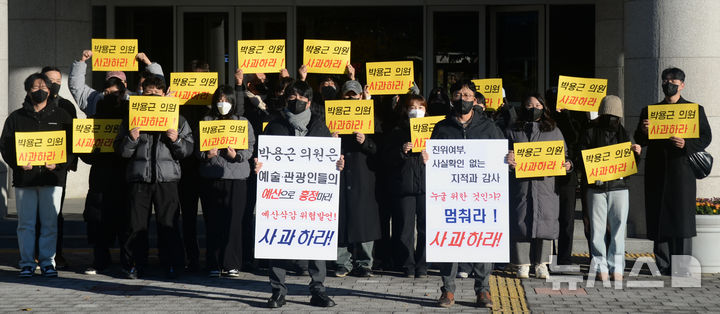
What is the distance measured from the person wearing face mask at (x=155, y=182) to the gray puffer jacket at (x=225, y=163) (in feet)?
0.69

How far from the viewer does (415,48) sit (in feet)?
61.9

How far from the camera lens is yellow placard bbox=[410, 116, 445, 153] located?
1050 cm

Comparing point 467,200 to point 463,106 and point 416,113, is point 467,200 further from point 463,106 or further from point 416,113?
point 416,113

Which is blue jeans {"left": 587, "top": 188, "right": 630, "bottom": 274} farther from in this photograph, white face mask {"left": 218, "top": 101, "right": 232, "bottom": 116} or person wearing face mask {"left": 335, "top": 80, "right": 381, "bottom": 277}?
white face mask {"left": 218, "top": 101, "right": 232, "bottom": 116}

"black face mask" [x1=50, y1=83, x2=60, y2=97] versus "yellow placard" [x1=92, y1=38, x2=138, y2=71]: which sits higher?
"yellow placard" [x1=92, y1=38, x2=138, y2=71]

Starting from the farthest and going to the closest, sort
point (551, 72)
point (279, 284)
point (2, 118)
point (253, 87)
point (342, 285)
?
point (551, 72) < point (2, 118) < point (253, 87) < point (342, 285) < point (279, 284)

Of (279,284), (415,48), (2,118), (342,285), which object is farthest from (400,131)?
(415,48)

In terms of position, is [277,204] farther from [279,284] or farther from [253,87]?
[253,87]

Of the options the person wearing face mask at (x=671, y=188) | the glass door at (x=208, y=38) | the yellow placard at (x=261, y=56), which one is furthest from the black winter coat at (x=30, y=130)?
the glass door at (x=208, y=38)

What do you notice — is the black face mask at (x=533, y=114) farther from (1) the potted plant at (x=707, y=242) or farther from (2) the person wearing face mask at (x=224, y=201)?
(2) the person wearing face mask at (x=224, y=201)

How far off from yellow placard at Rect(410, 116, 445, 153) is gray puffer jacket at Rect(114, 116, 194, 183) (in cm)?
221

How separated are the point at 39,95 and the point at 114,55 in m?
1.26

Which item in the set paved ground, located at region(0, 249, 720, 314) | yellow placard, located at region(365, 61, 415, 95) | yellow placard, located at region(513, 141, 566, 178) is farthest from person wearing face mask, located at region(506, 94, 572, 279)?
yellow placard, located at region(365, 61, 415, 95)

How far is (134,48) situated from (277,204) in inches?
136
